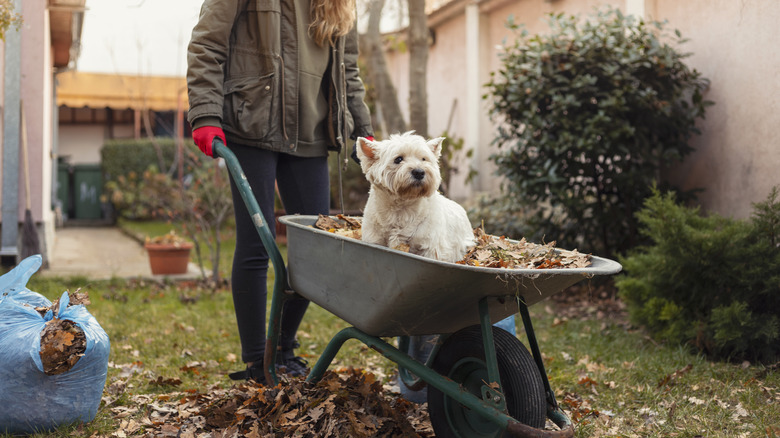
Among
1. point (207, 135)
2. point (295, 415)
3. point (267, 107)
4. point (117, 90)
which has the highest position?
point (117, 90)

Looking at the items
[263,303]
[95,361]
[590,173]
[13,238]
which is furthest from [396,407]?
[13,238]

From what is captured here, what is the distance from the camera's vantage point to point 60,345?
267 cm

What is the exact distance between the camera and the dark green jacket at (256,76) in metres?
2.92

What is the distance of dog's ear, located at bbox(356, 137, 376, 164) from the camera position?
8.45ft

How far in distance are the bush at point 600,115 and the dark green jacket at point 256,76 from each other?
8.43 feet

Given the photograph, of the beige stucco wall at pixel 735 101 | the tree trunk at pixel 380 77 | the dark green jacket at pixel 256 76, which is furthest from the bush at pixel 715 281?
the tree trunk at pixel 380 77

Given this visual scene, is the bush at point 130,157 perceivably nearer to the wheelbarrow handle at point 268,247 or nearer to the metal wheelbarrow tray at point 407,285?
the wheelbarrow handle at point 268,247

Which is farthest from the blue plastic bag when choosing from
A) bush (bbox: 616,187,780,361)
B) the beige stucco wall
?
the beige stucco wall

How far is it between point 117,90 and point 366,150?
1348 cm

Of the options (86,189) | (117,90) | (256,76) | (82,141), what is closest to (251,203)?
(256,76)

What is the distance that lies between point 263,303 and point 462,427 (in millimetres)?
1117

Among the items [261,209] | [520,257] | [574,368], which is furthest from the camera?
[574,368]

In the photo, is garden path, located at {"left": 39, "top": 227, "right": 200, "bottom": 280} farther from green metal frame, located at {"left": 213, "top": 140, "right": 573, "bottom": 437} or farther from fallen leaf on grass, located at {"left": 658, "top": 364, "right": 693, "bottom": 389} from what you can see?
fallen leaf on grass, located at {"left": 658, "top": 364, "right": 693, "bottom": 389}

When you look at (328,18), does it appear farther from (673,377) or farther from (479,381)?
(673,377)
